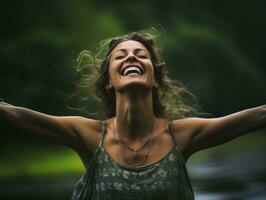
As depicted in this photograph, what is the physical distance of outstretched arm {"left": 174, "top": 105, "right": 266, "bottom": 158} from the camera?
2.23m

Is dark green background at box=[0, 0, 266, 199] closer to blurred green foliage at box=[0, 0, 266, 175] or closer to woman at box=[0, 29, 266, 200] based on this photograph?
blurred green foliage at box=[0, 0, 266, 175]

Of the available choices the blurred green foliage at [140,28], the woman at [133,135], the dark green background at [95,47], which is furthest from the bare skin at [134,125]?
the blurred green foliage at [140,28]

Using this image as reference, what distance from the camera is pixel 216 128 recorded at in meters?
2.26

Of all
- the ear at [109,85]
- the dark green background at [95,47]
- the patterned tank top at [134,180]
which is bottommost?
the patterned tank top at [134,180]

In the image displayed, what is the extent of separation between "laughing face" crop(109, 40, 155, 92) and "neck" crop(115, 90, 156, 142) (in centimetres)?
5

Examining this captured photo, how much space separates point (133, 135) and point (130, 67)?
249 mm

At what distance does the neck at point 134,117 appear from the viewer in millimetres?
2287

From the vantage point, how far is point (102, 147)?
2281mm

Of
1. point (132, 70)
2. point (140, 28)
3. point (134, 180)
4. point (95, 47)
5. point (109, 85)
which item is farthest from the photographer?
point (140, 28)

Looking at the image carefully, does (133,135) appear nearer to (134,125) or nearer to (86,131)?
(134,125)

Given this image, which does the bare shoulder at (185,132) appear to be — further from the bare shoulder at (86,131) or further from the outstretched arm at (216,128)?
the bare shoulder at (86,131)

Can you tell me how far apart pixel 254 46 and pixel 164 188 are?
9.64 m

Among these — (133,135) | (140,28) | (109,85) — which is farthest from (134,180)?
(140,28)

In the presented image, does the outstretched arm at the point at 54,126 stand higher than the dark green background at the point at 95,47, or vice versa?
the dark green background at the point at 95,47
